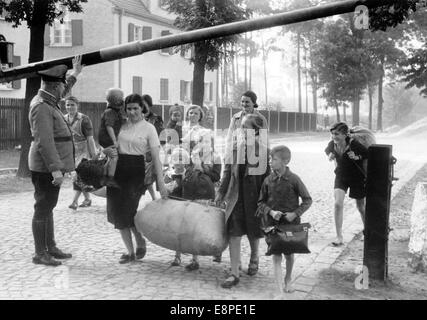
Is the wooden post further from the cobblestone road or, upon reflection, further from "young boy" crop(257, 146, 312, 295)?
"young boy" crop(257, 146, 312, 295)

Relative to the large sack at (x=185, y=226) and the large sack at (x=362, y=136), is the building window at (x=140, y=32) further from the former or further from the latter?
the large sack at (x=185, y=226)

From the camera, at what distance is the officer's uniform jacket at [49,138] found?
5520mm

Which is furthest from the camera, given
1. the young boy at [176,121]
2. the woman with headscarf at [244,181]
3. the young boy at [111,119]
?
the young boy at [176,121]

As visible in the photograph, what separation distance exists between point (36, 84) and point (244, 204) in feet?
33.1

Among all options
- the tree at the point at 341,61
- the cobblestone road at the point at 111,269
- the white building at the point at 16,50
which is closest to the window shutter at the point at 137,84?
the white building at the point at 16,50

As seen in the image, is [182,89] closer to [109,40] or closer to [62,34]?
[109,40]

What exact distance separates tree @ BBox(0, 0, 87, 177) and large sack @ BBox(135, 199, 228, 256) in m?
8.97

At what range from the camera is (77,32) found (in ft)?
102

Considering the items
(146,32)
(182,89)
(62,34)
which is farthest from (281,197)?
(182,89)

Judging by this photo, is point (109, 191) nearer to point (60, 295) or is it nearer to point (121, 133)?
point (121, 133)

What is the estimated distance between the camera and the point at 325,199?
1070cm

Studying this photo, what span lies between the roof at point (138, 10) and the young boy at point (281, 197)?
27.3 metres

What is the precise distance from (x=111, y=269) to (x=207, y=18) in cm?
1010
